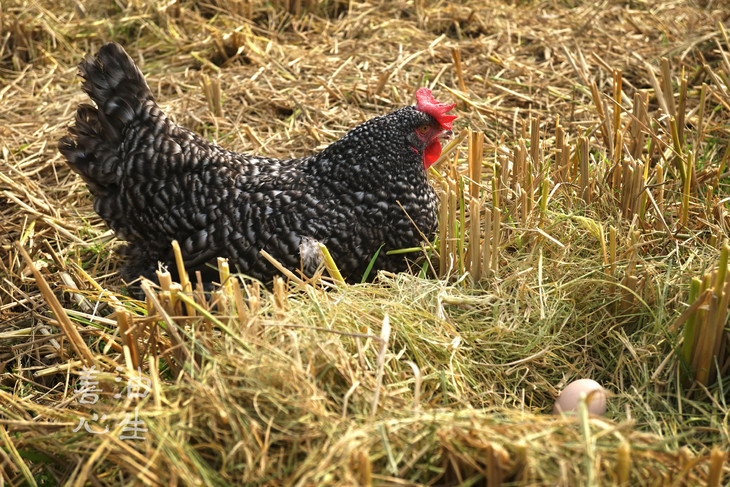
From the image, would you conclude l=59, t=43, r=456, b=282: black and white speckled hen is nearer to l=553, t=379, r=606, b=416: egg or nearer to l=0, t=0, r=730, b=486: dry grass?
l=0, t=0, r=730, b=486: dry grass

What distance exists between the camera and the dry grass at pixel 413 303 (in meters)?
1.77

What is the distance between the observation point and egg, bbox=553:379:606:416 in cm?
209

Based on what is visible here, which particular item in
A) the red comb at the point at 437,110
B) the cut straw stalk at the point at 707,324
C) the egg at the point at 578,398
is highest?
the red comb at the point at 437,110

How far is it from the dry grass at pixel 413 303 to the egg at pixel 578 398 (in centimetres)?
18

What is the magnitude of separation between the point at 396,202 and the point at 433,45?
2.67 meters

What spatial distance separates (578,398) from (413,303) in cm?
75

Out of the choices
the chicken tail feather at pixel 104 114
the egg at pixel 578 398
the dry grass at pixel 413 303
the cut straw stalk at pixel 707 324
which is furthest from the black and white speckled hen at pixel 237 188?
the cut straw stalk at pixel 707 324

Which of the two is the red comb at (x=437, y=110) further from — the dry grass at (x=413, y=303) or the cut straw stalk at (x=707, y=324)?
the cut straw stalk at (x=707, y=324)

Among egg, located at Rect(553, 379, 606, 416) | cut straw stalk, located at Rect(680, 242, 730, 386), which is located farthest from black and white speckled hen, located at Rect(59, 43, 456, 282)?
cut straw stalk, located at Rect(680, 242, 730, 386)

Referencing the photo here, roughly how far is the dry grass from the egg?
0.18 meters

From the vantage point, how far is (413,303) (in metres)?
2.56

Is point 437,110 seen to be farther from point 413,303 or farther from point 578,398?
point 578,398

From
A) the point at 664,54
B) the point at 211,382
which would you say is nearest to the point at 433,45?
the point at 664,54

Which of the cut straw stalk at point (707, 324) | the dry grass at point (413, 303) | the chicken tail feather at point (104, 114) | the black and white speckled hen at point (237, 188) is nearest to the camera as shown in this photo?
the dry grass at point (413, 303)
